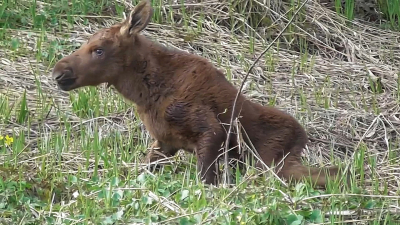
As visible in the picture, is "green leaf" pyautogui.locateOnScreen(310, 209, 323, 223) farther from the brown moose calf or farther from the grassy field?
the brown moose calf

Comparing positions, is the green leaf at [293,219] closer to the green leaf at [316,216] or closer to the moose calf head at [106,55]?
the green leaf at [316,216]

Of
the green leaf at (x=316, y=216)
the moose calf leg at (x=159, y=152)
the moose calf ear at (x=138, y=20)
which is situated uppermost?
the moose calf ear at (x=138, y=20)

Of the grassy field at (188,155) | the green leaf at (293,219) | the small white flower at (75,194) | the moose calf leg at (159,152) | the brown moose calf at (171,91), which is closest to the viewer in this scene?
the green leaf at (293,219)

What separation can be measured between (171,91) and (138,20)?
550mm

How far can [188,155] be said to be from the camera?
6.86 meters

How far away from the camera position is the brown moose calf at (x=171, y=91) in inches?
246

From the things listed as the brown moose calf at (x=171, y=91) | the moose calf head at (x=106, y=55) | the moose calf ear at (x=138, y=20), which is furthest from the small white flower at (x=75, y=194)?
the moose calf ear at (x=138, y=20)

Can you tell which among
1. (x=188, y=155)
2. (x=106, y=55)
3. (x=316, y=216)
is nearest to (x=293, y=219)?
(x=316, y=216)

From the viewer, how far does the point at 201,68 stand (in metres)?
6.47

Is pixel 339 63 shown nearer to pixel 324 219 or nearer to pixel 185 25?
pixel 185 25

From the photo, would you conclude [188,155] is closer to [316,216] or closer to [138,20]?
[138,20]

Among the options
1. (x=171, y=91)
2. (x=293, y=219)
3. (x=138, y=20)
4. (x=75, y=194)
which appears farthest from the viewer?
(x=138, y=20)

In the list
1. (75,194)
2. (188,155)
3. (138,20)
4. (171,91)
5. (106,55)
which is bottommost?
(188,155)

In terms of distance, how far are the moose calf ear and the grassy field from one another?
0.82 meters
